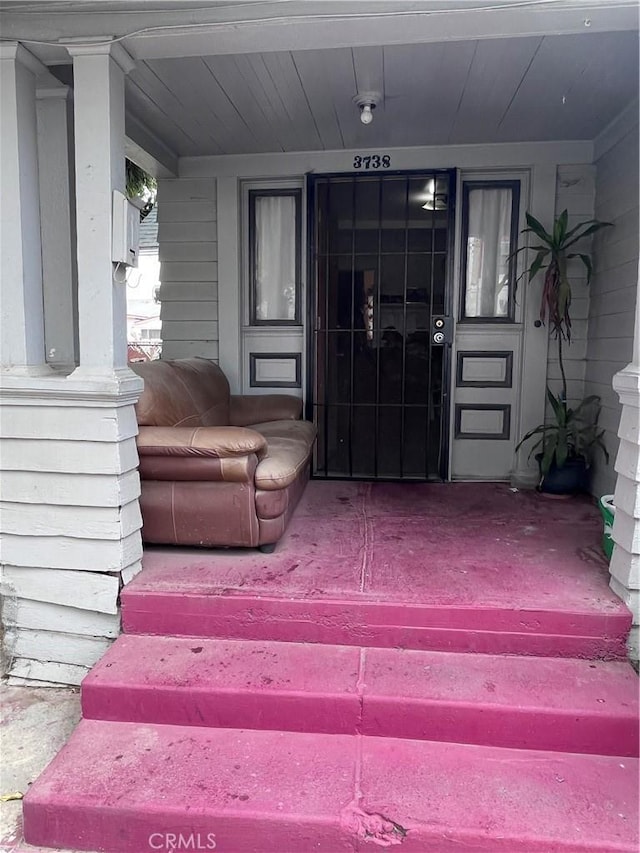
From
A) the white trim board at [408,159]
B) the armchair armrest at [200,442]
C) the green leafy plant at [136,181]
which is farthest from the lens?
the green leafy plant at [136,181]

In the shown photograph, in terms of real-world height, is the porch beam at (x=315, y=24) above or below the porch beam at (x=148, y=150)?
below

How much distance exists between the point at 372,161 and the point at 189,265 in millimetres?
1424

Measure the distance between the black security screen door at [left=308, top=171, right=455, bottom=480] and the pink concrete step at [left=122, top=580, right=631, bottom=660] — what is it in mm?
2013

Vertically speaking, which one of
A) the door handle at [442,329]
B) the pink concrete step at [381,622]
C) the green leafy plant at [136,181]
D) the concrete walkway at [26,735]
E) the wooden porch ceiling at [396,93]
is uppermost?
the green leafy plant at [136,181]

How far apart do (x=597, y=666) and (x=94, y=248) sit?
7.71 ft

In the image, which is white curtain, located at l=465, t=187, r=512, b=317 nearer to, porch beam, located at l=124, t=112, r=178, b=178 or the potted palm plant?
the potted palm plant

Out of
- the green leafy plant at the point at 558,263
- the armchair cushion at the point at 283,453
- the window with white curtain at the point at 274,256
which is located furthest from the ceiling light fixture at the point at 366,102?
the armchair cushion at the point at 283,453

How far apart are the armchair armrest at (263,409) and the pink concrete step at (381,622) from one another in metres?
1.79

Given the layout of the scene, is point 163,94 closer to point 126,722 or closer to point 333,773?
point 126,722

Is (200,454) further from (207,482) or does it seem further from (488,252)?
(488,252)

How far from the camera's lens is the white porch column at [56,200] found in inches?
102

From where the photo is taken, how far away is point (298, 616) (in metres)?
2.14

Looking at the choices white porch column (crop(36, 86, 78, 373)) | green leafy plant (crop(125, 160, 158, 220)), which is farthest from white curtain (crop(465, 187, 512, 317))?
green leafy plant (crop(125, 160, 158, 220))

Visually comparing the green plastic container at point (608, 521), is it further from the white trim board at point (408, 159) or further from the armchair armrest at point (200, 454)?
the white trim board at point (408, 159)
